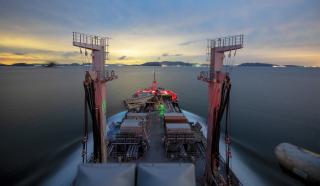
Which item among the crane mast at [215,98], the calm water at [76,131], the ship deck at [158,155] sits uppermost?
the crane mast at [215,98]

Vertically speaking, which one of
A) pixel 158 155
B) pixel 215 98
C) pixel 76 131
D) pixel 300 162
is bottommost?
pixel 76 131

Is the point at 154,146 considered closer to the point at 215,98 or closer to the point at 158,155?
the point at 158,155

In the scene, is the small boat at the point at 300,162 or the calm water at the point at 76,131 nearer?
the small boat at the point at 300,162

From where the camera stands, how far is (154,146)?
2147cm

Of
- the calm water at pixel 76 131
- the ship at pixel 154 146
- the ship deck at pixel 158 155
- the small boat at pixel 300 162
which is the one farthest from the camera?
the calm water at pixel 76 131

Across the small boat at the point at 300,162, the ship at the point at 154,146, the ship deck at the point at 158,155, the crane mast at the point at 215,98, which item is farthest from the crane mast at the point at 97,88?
the small boat at the point at 300,162

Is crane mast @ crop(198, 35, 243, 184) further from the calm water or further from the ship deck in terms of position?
the calm water

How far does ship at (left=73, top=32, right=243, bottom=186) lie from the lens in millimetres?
9430

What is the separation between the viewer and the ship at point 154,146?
9.43 meters

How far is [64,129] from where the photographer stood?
3734cm

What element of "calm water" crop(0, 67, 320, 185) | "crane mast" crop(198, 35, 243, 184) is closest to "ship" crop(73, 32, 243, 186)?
"crane mast" crop(198, 35, 243, 184)

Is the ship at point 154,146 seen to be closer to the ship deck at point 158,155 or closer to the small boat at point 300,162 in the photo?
the ship deck at point 158,155

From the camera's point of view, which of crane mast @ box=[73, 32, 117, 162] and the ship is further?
crane mast @ box=[73, 32, 117, 162]

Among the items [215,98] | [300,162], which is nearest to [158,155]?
[215,98]
